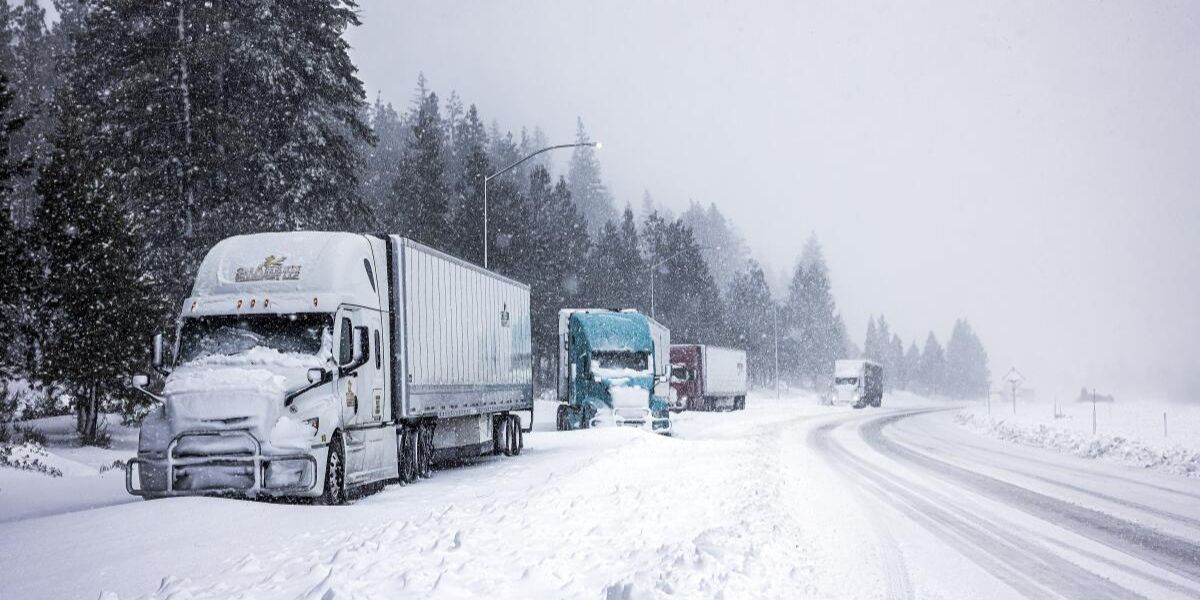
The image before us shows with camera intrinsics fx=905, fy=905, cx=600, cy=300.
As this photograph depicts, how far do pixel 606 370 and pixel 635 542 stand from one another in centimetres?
1772

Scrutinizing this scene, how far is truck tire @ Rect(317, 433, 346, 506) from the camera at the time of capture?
1227cm

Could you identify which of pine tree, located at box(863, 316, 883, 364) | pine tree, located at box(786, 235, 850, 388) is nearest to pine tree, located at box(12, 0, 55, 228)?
pine tree, located at box(786, 235, 850, 388)

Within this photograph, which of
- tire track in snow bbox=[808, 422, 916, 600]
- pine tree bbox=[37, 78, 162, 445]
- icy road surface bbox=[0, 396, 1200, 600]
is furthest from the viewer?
pine tree bbox=[37, 78, 162, 445]

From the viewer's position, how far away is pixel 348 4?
109 feet

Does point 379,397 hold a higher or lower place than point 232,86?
lower

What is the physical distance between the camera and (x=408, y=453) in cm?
1571

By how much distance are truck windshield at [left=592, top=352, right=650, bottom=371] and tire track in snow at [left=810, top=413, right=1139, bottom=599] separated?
1095 cm

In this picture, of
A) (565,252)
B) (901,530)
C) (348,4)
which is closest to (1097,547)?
(901,530)

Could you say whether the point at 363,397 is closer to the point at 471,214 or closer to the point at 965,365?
the point at 471,214

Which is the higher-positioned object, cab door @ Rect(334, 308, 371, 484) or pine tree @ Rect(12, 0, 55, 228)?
pine tree @ Rect(12, 0, 55, 228)

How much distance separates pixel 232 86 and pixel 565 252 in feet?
118

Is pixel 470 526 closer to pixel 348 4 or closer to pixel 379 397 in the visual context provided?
pixel 379 397

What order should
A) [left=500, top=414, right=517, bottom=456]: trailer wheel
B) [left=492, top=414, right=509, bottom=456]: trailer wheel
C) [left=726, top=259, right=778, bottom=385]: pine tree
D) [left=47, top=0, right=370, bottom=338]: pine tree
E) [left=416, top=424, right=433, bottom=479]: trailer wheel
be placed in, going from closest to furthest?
[left=416, top=424, right=433, bottom=479]: trailer wheel → [left=492, top=414, right=509, bottom=456]: trailer wheel → [left=500, top=414, right=517, bottom=456]: trailer wheel → [left=47, top=0, right=370, bottom=338]: pine tree → [left=726, top=259, right=778, bottom=385]: pine tree

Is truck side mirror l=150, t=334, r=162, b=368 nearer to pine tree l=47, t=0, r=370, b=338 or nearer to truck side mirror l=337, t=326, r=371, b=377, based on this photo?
truck side mirror l=337, t=326, r=371, b=377
